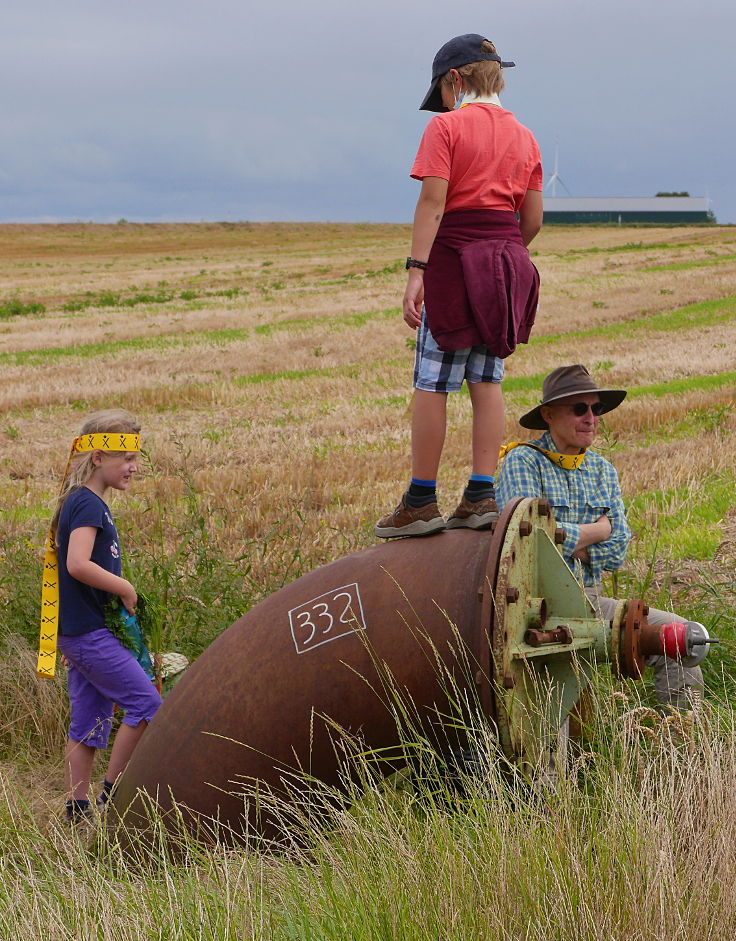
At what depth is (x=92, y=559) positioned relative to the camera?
176 inches

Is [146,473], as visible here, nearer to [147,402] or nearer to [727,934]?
[147,402]

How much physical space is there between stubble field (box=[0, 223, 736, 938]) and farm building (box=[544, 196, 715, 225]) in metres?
82.7

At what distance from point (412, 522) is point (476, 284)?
95cm

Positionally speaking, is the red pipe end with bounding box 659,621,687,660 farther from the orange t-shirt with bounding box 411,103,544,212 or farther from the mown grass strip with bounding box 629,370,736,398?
the mown grass strip with bounding box 629,370,736,398

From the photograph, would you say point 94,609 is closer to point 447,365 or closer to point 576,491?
point 447,365

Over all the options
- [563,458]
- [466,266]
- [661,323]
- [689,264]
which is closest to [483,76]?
[466,266]

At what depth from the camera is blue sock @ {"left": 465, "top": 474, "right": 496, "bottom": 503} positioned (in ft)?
13.3

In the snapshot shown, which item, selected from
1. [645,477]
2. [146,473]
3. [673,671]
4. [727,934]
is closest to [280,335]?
[146,473]

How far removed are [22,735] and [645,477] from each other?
4.88 metres

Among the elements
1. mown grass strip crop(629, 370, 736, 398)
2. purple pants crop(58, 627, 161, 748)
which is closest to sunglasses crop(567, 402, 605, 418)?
purple pants crop(58, 627, 161, 748)

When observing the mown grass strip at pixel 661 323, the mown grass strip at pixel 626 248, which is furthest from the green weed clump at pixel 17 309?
the mown grass strip at pixel 626 248

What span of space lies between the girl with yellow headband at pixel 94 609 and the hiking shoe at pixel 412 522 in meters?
1.14

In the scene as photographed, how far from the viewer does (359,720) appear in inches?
138

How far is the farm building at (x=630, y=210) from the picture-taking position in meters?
118
